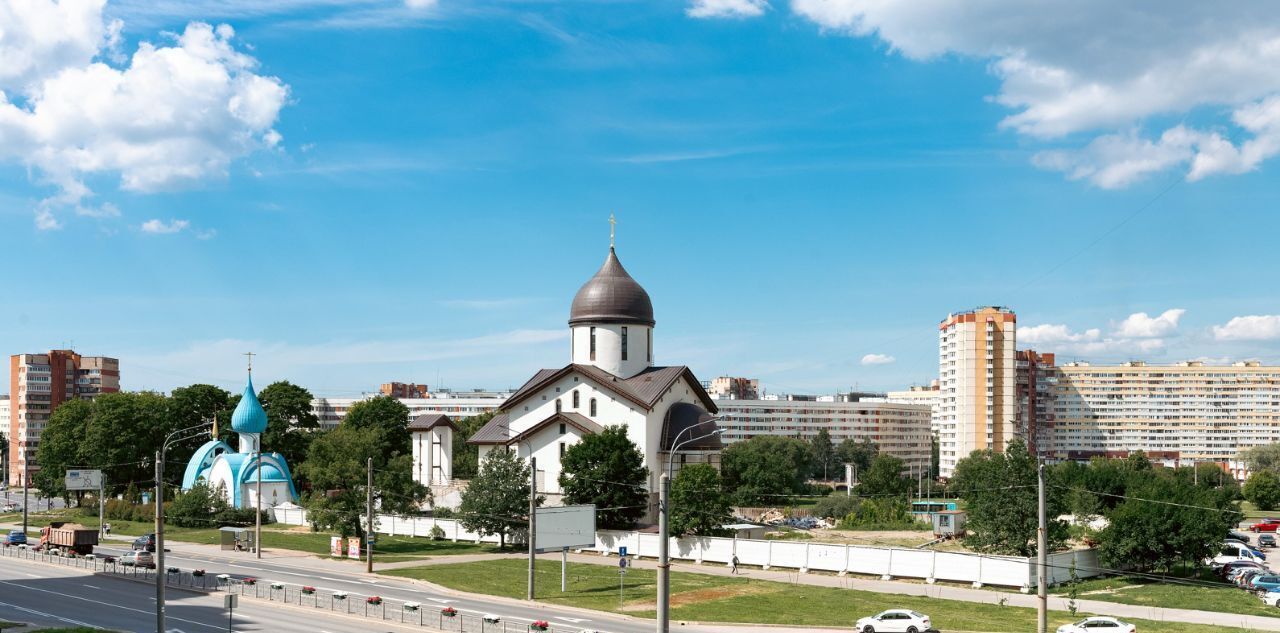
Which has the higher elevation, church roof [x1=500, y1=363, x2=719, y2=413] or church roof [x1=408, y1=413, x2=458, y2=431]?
church roof [x1=500, y1=363, x2=719, y2=413]

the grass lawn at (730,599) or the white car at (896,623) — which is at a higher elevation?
the white car at (896,623)

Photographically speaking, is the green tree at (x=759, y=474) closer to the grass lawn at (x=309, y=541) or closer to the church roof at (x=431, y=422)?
the church roof at (x=431, y=422)

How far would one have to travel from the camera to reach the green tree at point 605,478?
65.6 metres

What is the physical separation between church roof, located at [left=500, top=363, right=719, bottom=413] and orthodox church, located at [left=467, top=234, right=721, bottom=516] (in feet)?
0.22

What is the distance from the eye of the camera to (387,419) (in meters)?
113

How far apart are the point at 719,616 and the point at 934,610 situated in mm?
8391

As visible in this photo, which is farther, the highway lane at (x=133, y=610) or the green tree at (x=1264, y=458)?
the green tree at (x=1264, y=458)

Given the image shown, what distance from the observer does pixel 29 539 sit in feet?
243

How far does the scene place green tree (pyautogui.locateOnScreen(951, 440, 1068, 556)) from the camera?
182ft

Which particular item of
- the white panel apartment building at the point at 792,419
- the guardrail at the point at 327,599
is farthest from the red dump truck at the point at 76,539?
the white panel apartment building at the point at 792,419

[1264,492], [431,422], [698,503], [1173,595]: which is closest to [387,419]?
[431,422]

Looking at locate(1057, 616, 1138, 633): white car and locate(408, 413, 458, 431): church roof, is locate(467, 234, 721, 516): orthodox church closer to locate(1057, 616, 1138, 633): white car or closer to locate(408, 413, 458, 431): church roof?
locate(408, 413, 458, 431): church roof

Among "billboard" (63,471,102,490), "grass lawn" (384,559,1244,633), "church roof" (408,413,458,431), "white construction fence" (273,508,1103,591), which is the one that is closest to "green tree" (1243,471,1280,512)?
"white construction fence" (273,508,1103,591)

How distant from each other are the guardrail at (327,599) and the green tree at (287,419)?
1815 inches
